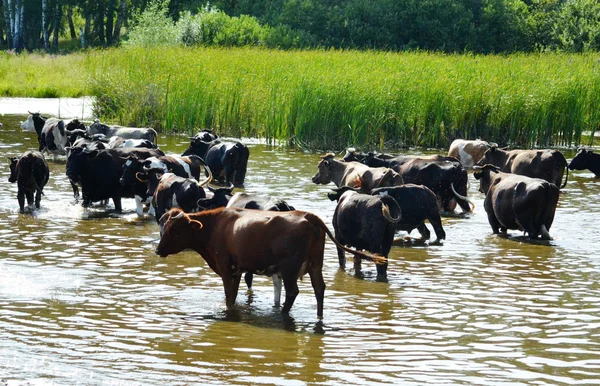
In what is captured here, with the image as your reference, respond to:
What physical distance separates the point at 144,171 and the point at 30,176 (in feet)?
6.58

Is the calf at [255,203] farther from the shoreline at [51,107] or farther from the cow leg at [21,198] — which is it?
the shoreline at [51,107]

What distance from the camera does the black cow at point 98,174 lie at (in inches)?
649

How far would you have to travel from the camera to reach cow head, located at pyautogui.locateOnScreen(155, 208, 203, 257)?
10.3 meters

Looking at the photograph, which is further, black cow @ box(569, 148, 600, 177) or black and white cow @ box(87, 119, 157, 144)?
black cow @ box(569, 148, 600, 177)

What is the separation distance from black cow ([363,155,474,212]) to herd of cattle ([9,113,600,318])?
2 cm

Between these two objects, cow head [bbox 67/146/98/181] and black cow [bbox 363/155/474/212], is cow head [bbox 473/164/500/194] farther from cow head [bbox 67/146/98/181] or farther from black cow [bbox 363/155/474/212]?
cow head [bbox 67/146/98/181]

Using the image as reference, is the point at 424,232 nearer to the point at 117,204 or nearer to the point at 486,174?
the point at 486,174

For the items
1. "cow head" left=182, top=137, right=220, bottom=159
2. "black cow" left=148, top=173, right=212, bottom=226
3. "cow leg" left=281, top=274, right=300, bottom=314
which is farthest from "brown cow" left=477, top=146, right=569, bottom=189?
"cow leg" left=281, top=274, right=300, bottom=314

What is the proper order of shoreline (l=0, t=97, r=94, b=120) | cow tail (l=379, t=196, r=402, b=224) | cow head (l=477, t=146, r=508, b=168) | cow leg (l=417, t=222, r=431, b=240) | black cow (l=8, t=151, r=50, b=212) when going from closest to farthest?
1. cow tail (l=379, t=196, r=402, b=224)
2. cow leg (l=417, t=222, r=431, b=240)
3. black cow (l=8, t=151, r=50, b=212)
4. cow head (l=477, t=146, r=508, b=168)
5. shoreline (l=0, t=97, r=94, b=120)

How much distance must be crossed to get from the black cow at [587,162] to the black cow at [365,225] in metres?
10.4

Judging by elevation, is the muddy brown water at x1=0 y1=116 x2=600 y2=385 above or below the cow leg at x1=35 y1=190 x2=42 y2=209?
below

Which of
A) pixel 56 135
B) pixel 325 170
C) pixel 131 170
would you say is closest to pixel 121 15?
pixel 56 135

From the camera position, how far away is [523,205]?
14.4 meters

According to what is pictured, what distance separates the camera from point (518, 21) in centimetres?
5553
